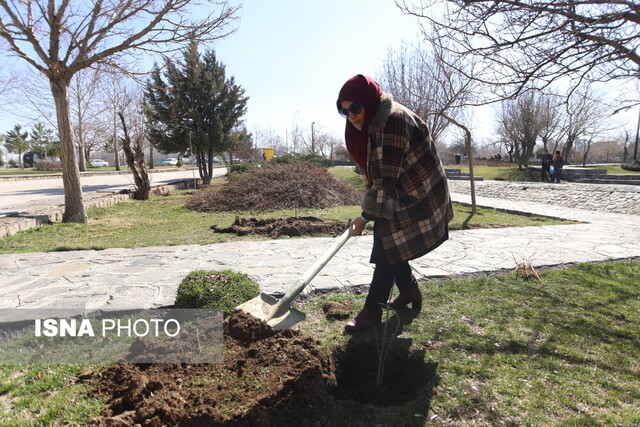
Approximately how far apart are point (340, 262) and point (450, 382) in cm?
270

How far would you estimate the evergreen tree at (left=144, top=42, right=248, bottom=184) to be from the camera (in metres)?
19.8

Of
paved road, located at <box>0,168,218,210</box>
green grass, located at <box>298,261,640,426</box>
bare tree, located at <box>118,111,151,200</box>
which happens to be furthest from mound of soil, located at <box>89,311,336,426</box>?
bare tree, located at <box>118,111,151,200</box>

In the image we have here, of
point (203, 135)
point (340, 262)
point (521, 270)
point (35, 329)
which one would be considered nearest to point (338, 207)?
point (340, 262)

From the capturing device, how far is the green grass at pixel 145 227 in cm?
616

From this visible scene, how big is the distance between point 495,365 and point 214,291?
2123 mm

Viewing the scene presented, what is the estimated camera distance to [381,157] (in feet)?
7.77

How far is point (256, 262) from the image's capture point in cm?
489

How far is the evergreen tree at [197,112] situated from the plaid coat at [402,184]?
1822 cm

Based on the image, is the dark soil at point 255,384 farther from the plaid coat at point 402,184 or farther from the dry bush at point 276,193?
the dry bush at point 276,193

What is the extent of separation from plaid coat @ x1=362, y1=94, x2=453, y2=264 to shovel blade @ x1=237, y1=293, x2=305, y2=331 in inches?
29.6

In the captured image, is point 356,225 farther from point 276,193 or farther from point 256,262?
point 276,193

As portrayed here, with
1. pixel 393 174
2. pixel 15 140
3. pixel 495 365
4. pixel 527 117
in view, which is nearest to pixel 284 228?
pixel 393 174

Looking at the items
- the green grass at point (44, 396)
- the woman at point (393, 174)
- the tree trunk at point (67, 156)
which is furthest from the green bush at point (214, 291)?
the tree trunk at point (67, 156)

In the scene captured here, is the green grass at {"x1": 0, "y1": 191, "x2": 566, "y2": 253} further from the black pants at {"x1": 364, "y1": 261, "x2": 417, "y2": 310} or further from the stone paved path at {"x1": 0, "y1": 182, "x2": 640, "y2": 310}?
the black pants at {"x1": 364, "y1": 261, "x2": 417, "y2": 310}
